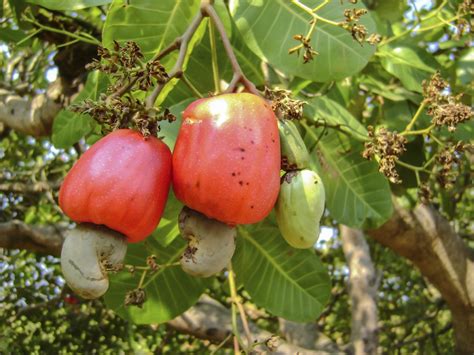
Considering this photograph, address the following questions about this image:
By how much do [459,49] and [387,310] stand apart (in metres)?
1.93

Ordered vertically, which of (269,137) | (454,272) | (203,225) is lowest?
(454,272)

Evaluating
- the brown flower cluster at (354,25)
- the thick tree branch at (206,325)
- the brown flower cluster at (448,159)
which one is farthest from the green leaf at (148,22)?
the thick tree branch at (206,325)

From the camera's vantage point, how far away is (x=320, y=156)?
1413 millimetres

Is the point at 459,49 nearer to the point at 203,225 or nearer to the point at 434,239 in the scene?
the point at 434,239

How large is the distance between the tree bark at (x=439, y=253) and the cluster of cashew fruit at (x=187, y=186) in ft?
3.83

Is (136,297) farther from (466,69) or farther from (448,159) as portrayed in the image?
(466,69)

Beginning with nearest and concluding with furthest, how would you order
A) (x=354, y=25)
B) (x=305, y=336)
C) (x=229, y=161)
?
(x=229, y=161) → (x=354, y=25) → (x=305, y=336)

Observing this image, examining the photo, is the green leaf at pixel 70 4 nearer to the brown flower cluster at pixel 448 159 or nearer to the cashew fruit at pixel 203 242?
the cashew fruit at pixel 203 242

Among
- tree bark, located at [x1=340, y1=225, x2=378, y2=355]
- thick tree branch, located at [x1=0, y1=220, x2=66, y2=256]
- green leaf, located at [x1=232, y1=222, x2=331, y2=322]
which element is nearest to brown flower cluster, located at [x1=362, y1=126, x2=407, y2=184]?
green leaf, located at [x1=232, y1=222, x2=331, y2=322]

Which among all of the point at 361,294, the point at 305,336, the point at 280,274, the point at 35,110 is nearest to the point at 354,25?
the point at 280,274

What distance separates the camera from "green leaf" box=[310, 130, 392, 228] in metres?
1.38

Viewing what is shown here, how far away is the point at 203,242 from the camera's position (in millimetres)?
826

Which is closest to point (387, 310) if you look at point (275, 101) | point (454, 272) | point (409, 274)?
point (409, 274)

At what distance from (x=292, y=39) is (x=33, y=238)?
1.21 m
